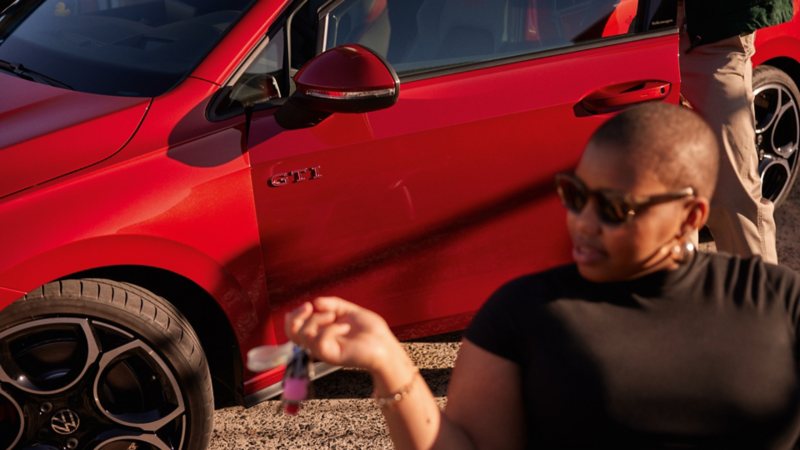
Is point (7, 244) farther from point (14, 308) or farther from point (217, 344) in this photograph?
point (217, 344)

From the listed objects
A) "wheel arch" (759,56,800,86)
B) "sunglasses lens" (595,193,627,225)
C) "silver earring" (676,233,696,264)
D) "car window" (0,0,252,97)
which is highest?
"car window" (0,0,252,97)

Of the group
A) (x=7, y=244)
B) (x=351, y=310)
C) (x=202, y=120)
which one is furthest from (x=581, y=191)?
(x=7, y=244)

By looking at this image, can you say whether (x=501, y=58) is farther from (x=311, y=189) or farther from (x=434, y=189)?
(x=311, y=189)

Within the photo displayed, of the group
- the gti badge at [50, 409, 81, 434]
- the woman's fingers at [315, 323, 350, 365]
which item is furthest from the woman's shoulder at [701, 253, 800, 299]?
the gti badge at [50, 409, 81, 434]

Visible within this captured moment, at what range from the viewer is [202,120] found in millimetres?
2205

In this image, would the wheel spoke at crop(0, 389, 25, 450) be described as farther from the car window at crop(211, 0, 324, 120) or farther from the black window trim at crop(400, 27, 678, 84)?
the black window trim at crop(400, 27, 678, 84)

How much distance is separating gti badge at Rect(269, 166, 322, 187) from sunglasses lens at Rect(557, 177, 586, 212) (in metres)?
1.14

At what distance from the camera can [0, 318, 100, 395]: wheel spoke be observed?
6.82ft

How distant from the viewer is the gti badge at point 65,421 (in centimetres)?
217

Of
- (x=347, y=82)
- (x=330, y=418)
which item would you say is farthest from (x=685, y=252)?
(x=330, y=418)

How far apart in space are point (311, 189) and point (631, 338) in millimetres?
1313

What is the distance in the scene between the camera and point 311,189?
2.27 meters

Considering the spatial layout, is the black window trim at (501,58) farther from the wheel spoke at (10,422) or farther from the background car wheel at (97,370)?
the wheel spoke at (10,422)

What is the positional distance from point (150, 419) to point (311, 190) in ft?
2.77
